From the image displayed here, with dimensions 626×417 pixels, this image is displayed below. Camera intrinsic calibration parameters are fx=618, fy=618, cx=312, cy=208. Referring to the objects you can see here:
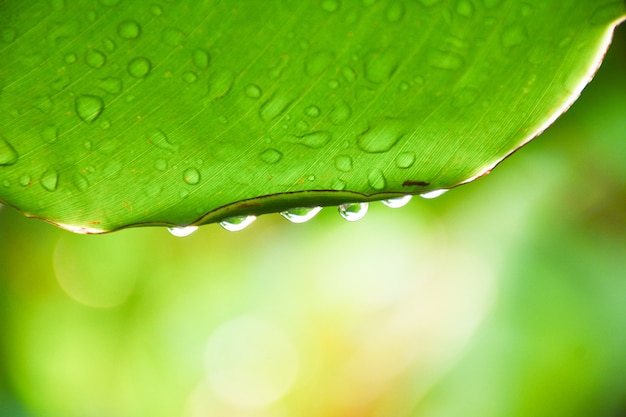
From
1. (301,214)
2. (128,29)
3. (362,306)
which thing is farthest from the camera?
(362,306)

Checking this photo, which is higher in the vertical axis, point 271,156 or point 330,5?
point 330,5

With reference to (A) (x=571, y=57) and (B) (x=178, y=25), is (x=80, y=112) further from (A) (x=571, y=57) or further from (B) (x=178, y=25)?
(A) (x=571, y=57)

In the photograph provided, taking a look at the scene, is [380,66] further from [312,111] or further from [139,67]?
[139,67]

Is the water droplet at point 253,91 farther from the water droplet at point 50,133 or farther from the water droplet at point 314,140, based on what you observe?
the water droplet at point 50,133

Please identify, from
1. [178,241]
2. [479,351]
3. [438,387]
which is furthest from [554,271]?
[178,241]

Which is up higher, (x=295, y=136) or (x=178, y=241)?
(x=178, y=241)

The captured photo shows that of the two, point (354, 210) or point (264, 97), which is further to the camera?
point (354, 210)

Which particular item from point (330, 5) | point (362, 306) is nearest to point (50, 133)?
point (330, 5)
